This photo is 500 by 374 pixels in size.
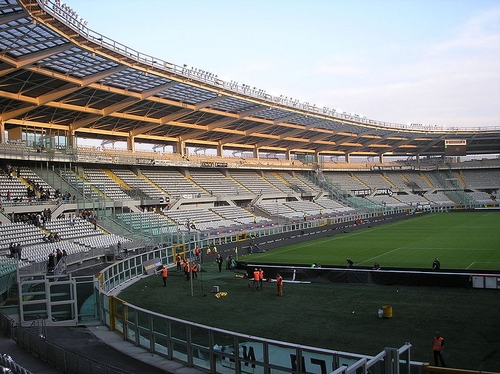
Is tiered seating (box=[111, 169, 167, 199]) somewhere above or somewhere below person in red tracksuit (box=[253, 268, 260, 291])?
above

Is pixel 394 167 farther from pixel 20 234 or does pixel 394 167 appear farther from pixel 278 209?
pixel 20 234

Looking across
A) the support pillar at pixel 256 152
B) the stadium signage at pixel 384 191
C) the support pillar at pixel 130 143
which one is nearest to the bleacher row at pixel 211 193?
the stadium signage at pixel 384 191

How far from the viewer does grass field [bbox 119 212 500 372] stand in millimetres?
13625

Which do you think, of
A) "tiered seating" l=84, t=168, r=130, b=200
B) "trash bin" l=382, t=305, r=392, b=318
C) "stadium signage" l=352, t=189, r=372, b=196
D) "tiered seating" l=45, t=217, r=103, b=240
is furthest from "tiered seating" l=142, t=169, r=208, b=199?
"trash bin" l=382, t=305, r=392, b=318

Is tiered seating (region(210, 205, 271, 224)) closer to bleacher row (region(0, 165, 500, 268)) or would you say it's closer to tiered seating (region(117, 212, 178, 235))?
bleacher row (region(0, 165, 500, 268))

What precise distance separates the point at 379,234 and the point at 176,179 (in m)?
24.0

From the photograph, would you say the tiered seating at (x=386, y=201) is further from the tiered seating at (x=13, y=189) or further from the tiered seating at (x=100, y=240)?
the tiered seating at (x=13, y=189)

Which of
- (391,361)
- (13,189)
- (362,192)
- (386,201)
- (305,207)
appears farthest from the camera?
(362,192)

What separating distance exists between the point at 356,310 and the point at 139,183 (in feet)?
119

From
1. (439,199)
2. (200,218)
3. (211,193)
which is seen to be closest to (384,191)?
(439,199)

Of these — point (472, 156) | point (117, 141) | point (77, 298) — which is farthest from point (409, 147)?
point (77, 298)

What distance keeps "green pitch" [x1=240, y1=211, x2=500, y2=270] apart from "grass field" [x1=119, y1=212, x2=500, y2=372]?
0.60 ft

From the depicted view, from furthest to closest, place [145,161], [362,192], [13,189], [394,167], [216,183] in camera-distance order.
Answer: [394,167] → [362,192] → [216,183] → [145,161] → [13,189]

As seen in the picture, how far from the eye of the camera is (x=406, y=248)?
117 feet
